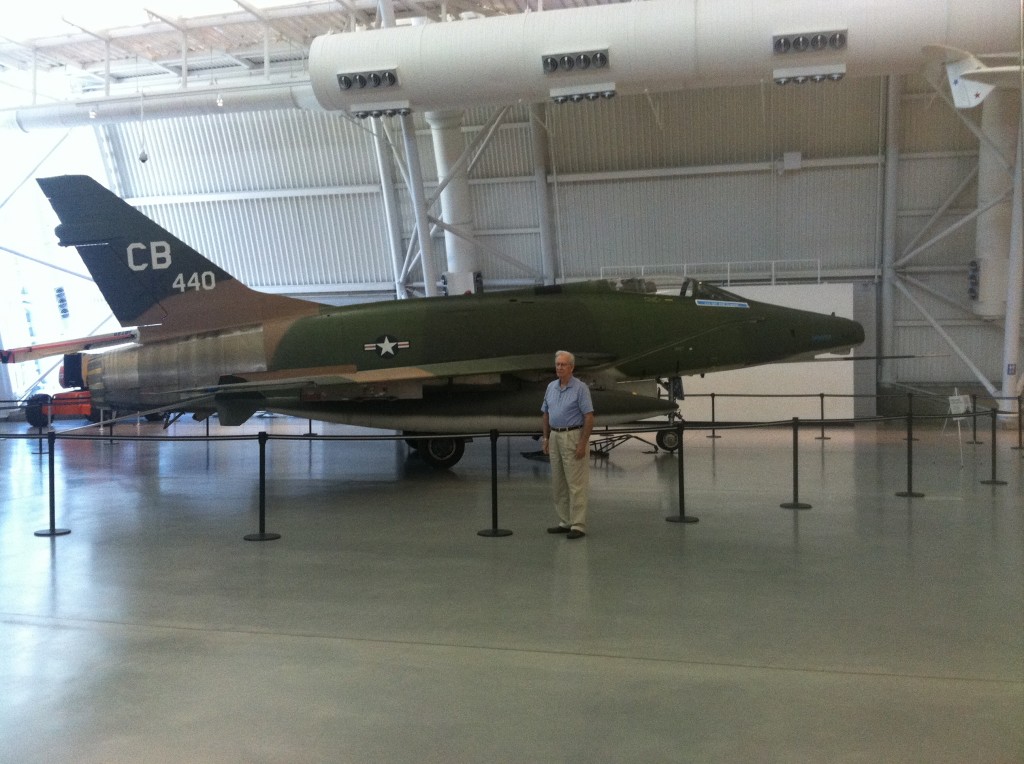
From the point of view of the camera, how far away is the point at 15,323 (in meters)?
23.7

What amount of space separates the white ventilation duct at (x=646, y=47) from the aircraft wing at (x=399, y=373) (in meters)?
5.10

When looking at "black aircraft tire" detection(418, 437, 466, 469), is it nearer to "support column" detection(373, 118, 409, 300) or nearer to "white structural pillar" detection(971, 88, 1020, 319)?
"support column" detection(373, 118, 409, 300)

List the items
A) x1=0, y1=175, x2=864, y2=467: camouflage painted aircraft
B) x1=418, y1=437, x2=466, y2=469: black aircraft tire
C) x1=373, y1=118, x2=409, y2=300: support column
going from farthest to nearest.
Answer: x1=373, y1=118, x2=409, y2=300: support column, x1=418, y1=437, x2=466, y2=469: black aircraft tire, x1=0, y1=175, x2=864, y2=467: camouflage painted aircraft

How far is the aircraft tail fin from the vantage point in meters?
11.9

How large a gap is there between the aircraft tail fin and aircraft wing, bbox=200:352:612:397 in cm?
113

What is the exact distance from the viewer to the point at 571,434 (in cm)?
734

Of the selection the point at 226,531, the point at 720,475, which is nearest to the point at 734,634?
the point at 226,531

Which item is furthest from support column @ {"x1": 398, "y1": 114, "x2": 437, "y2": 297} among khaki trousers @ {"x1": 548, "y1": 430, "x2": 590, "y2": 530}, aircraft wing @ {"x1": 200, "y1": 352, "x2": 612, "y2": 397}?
khaki trousers @ {"x1": 548, "y1": 430, "x2": 590, "y2": 530}

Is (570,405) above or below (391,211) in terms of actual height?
below

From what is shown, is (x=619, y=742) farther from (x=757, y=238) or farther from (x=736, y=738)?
(x=757, y=238)

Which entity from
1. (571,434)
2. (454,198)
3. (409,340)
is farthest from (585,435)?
(454,198)

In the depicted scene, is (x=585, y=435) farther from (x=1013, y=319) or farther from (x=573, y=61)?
(x=1013, y=319)

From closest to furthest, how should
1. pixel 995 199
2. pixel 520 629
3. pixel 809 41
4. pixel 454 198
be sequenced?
pixel 520 629, pixel 809 41, pixel 995 199, pixel 454 198

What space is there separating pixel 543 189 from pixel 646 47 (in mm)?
7970
